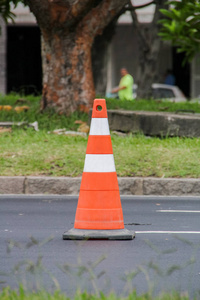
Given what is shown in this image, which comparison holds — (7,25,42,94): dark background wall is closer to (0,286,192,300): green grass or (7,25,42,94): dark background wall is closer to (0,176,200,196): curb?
(0,176,200,196): curb

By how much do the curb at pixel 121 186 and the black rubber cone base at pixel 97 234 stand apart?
2.95 m

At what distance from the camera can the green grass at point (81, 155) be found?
9250mm

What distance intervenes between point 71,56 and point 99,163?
7.30 m

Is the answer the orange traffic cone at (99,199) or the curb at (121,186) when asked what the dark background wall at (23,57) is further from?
the orange traffic cone at (99,199)

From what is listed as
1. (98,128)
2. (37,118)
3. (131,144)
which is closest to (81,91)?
(37,118)

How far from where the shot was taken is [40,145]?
10.3m

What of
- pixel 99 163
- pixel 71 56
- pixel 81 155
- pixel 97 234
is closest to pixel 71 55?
pixel 71 56

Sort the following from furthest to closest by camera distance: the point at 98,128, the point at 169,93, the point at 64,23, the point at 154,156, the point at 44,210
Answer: the point at 169,93, the point at 64,23, the point at 154,156, the point at 44,210, the point at 98,128

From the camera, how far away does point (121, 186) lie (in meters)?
8.95

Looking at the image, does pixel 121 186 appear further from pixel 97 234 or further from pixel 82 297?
pixel 82 297

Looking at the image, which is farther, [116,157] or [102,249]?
[116,157]

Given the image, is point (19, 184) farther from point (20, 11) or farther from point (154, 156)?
point (20, 11)

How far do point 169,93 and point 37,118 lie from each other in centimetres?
1365

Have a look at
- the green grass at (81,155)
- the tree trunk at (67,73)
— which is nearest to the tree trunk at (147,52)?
the tree trunk at (67,73)
